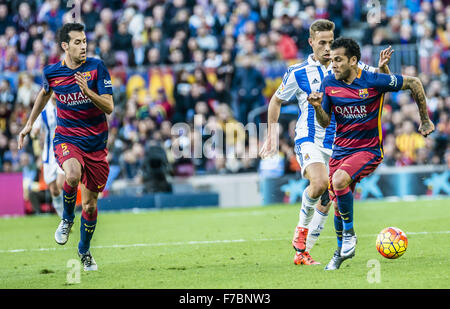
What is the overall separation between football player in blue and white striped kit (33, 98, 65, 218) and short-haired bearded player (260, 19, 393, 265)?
600 cm

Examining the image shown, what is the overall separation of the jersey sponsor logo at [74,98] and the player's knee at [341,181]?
2927mm

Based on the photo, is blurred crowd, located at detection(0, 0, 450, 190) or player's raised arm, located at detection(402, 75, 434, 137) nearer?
player's raised arm, located at detection(402, 75, 434, 137)

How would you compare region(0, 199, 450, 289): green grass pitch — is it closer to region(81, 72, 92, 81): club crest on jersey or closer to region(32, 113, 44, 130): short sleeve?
region(32, 113, 44, 130): short sleeve

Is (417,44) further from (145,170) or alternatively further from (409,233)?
(409,233)

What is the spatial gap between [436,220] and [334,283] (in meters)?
6.92

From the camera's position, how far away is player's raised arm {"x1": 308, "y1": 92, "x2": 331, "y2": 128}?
346 inches

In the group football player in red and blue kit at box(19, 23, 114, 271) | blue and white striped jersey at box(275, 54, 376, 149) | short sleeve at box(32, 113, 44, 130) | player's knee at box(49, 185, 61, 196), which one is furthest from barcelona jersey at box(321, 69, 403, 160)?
player's knee at box(49, 185, 61, 196)

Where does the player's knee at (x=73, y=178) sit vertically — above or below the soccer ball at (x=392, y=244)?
above

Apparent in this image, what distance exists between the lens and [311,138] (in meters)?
10.3

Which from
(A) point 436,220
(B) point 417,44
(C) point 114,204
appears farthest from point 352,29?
(A) point 436,220

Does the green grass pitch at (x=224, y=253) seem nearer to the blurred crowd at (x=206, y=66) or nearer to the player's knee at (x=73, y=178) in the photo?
the player's knee at (x=73, y=178)

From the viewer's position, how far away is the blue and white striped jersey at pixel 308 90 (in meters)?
10.3

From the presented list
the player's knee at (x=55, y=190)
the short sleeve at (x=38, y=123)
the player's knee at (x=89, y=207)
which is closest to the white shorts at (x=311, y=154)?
the player's knee at (x=89, y=207)

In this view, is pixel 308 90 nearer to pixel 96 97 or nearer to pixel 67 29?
pixel 96 97
